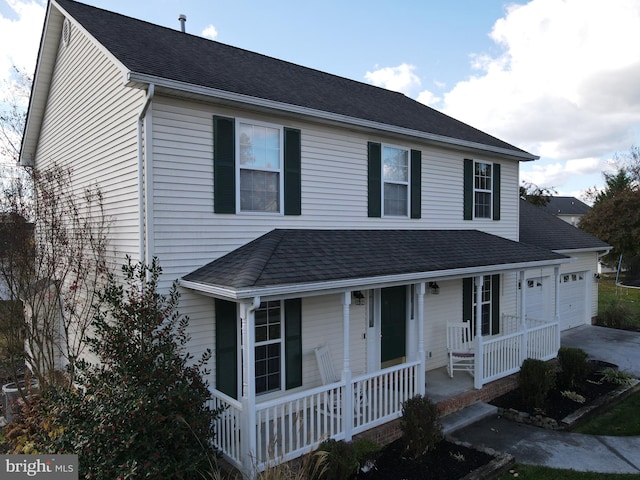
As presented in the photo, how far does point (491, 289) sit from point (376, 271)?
5.49 metres

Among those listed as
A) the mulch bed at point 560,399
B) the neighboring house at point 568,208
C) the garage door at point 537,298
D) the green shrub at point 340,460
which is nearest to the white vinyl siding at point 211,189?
the green shrub at point 340,460

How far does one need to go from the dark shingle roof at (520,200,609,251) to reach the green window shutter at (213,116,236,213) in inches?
392

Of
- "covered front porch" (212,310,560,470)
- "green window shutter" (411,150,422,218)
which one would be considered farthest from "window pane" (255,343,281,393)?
"green window shutter" (411,150,422,218)

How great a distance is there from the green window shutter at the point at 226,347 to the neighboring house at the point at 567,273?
33.1 ft

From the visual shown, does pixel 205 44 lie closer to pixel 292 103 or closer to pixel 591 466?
pixel 292 103

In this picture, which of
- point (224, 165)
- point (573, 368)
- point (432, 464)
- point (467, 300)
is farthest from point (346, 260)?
point (573, 368)

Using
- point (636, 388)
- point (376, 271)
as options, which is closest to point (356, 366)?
point (376, 271)

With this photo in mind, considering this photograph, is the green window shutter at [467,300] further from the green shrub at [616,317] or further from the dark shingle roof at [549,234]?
the green shrub at [616,317]

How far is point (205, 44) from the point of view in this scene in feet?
29.6

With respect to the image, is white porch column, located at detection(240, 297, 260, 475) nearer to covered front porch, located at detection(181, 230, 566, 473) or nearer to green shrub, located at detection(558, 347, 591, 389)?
covered front porch, located at detection(181, 230, 566, 473)

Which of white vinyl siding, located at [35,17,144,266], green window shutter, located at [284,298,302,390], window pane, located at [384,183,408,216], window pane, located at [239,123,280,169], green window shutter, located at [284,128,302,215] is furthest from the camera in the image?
window pane, located at [384,183,408,216]

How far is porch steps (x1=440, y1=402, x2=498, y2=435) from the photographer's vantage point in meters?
6.93

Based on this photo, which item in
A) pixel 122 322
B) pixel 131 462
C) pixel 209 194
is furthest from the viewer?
pixel 209 194

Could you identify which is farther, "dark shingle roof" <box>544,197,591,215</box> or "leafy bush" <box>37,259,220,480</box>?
"dark shingle roof" <box>544,197,591,215</box>
